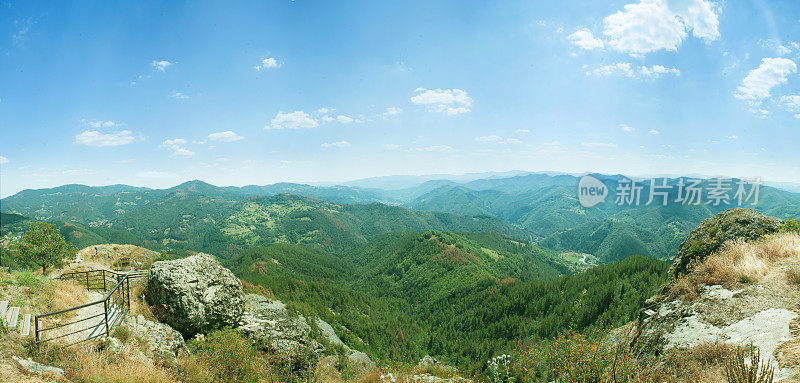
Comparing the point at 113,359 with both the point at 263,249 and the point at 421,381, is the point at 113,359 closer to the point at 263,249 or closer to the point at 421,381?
the point at 421,381

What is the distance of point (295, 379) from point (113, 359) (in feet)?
30.3

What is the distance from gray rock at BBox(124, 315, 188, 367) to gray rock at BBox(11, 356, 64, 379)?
3724 millimetres

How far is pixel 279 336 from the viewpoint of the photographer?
22.2 m

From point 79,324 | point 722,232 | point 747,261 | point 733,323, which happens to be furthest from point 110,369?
point 722,232

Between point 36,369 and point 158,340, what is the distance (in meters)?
6.51

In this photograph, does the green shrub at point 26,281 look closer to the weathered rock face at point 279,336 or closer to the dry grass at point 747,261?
the weathered rock face at point 279,336

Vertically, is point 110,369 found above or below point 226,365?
above

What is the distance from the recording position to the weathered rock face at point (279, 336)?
21.1 metres

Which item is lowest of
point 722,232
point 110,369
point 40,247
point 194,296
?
point 194,296

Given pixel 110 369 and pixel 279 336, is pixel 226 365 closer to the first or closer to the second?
pixel 110 369

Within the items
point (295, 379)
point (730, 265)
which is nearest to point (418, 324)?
point (295, 379)

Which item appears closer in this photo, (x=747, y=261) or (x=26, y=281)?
(x=747, y=261)

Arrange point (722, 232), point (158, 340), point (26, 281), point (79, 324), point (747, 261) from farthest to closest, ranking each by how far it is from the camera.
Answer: point (722, 232), point (158, 340), point (26, 281), point (79, 324), point (747, 261)

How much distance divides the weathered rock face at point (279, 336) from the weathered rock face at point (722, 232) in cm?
2527
